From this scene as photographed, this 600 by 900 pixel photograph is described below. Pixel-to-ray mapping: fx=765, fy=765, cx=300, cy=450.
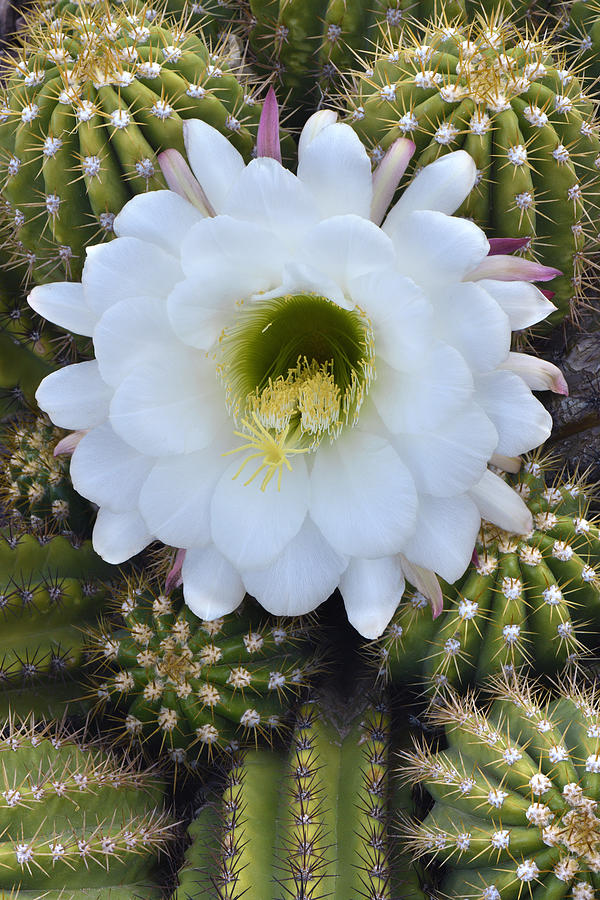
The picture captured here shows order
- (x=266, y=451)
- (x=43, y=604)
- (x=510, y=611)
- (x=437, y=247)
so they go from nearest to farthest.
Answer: (x=437, y=247)
(x=266, y=451)
(x=510, y=611)
(x=43, y=604)

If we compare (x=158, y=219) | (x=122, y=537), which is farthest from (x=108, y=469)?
(x=158, y=219)

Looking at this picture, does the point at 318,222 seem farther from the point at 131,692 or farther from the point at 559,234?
the point at 131,692

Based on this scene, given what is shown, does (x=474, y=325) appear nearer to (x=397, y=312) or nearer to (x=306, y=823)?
(x=397, y=312)

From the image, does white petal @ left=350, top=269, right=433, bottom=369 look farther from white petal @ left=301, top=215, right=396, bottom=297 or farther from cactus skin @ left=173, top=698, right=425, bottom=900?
cactus skin @ left=173, top=698, right=425, bottom=900

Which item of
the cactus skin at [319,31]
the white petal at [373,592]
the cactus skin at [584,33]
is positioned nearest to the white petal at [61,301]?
the white petal at [373,592]

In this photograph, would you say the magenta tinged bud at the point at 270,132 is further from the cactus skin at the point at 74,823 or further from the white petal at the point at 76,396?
the cactus skin at the point at 74,823

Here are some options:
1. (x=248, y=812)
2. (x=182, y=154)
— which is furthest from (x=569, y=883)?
(x=182, y=154)

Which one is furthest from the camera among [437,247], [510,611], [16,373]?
[16,373]
